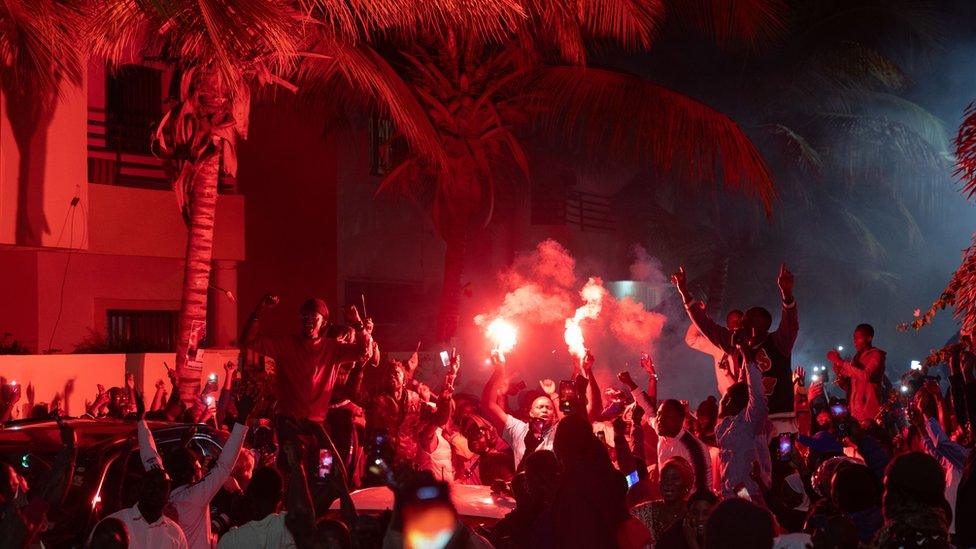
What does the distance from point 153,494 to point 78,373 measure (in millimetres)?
→ 11705

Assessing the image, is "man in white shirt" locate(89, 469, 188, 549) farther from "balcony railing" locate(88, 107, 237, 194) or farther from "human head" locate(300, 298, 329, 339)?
"balcony railing" locate(88, 107, 237, 194)

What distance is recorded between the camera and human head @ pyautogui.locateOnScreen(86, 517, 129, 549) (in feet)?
16.6

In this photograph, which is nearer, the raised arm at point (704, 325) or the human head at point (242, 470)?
the human head at point (242, 470)

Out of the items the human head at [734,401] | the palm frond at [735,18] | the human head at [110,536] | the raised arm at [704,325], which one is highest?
the palm frond at [735,18]

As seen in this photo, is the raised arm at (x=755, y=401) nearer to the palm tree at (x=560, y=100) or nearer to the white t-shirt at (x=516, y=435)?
the white t-shirt at (x=516, y=435)

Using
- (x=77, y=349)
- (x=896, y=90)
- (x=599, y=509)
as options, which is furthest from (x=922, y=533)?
(x=896, y=90)

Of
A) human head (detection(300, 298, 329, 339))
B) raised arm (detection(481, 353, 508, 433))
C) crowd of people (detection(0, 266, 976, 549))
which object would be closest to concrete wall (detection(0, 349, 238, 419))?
crowd of people (detection(0, 266, 976, 549))

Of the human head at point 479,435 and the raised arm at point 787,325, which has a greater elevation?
the raised arm at point 787,325

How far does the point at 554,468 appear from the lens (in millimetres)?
5918

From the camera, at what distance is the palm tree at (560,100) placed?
16297 millimetres

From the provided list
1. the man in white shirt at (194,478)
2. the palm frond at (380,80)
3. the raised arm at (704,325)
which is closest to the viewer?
the man in white shirt at (194,478)

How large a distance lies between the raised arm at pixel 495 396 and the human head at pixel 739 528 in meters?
5.92

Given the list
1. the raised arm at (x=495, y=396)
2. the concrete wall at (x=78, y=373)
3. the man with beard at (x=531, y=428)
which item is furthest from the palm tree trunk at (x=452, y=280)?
the man with beard at (x=531, y=428)

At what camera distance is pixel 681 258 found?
102 feet
